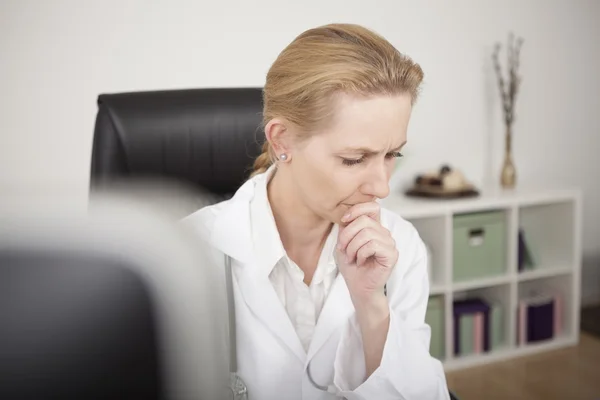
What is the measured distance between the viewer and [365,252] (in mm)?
1063

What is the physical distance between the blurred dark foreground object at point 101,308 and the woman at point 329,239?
74 cm

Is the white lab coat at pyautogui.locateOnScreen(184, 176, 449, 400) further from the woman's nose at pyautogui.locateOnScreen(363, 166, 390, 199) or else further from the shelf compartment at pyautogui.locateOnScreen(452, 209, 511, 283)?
the shelf compartment at pyautogui.locateOnScreen(452, 209, 511, 283)

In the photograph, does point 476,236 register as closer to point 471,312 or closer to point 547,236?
point 471,312

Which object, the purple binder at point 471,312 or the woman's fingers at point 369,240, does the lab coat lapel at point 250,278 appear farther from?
the purple binder at point 471,312

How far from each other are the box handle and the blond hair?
153 centimetres

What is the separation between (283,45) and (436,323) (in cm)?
122

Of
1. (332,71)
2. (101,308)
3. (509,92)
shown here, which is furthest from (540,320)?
(101,308)

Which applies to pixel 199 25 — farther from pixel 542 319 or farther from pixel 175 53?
pixel 542 319

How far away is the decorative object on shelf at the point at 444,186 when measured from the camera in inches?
99.6

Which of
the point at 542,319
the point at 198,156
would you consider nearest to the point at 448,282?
the point at 542,319

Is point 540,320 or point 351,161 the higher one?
point 351,161

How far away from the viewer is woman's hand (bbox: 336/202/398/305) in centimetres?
107

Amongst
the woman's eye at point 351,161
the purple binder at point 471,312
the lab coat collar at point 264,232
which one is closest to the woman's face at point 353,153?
the woman's eye at point 351,161

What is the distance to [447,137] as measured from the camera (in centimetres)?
283
